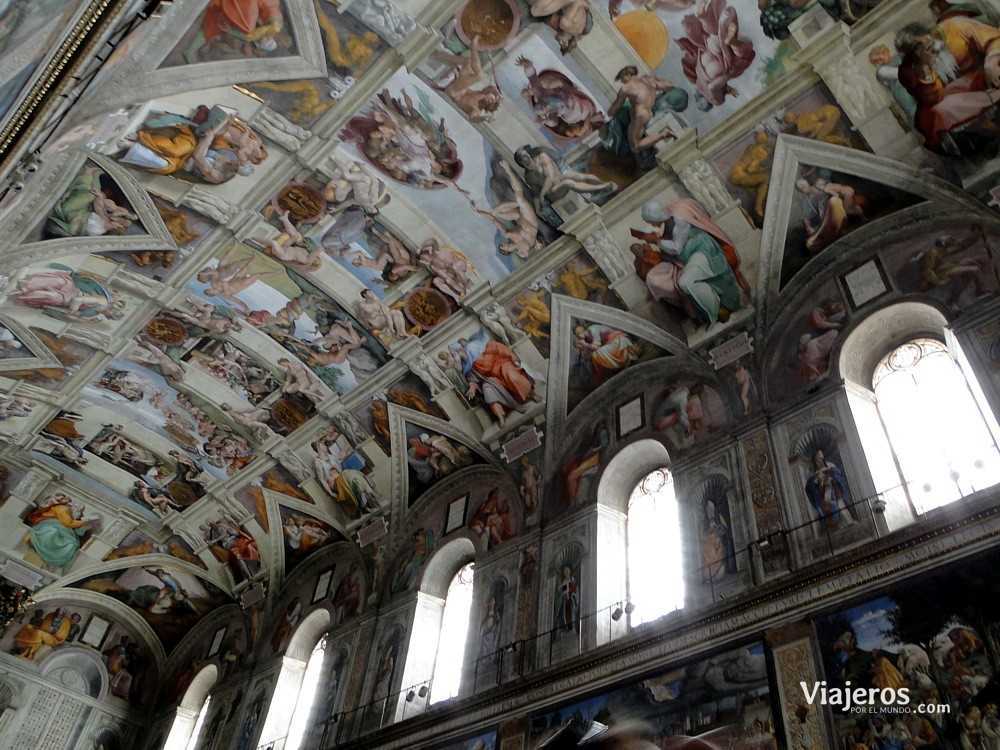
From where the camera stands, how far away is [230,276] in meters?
16.1

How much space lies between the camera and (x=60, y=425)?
770 inches

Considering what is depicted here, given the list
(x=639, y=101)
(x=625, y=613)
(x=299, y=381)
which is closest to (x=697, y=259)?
(x=639, y=101)

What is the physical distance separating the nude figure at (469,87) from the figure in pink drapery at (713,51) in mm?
2958

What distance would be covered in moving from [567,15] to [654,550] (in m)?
7.88

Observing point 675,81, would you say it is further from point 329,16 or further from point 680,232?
point 329,16

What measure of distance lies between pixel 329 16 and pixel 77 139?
12.8 feet

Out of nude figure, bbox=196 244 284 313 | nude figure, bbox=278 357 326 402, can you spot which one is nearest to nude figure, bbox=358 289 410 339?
nude figure, bbox=196 244 284 313

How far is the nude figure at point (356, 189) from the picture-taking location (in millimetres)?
14367

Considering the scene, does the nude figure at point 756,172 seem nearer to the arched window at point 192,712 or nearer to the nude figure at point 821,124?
the nude figure at point 821,124

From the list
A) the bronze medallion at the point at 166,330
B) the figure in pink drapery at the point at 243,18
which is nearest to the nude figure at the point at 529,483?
the bronze medallion at the point at 166,330

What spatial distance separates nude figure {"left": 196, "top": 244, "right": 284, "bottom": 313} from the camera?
15.8 m

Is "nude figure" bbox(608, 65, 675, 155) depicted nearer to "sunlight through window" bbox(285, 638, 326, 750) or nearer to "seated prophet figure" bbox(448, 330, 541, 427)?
"seated prophet figure" bbox(448, 330, 541, 427)

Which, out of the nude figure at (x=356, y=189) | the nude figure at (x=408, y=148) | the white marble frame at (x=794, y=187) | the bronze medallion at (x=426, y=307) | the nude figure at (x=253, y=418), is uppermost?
the nude figure at (x=408, y=148)

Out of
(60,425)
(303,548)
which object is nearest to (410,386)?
(303,548)
